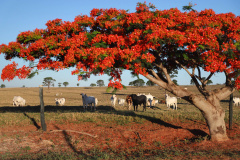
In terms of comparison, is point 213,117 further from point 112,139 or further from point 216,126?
point 112,139

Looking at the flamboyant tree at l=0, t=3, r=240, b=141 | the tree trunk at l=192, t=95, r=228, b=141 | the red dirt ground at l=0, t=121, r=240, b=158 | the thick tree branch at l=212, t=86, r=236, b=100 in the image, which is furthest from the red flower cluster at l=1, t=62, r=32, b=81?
the thick tree branch at l=212, t=86, r=236, b=100

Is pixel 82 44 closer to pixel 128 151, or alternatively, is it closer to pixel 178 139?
pixel 128 151

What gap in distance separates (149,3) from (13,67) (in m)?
6.74

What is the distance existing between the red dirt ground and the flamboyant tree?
1.42 meters

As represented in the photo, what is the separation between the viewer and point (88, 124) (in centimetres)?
1404

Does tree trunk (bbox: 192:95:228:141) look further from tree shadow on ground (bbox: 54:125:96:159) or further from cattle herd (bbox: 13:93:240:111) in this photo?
cattle herd (bbox: 13:93:240:111)

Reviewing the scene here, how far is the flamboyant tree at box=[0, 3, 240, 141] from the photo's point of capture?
919 cm

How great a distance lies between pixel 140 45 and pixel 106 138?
4.69 metres

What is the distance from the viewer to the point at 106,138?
36.0 feet

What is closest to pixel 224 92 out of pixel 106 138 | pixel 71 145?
pixel 106 138

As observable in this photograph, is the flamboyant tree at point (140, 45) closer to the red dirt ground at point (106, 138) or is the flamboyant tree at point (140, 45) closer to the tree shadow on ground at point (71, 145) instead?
the red dirt ground at point (106, 138)

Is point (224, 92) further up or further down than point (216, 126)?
further up

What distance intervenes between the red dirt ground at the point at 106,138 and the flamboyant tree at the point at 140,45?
142cm

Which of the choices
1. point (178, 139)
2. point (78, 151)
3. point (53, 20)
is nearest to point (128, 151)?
point (78, 151)
